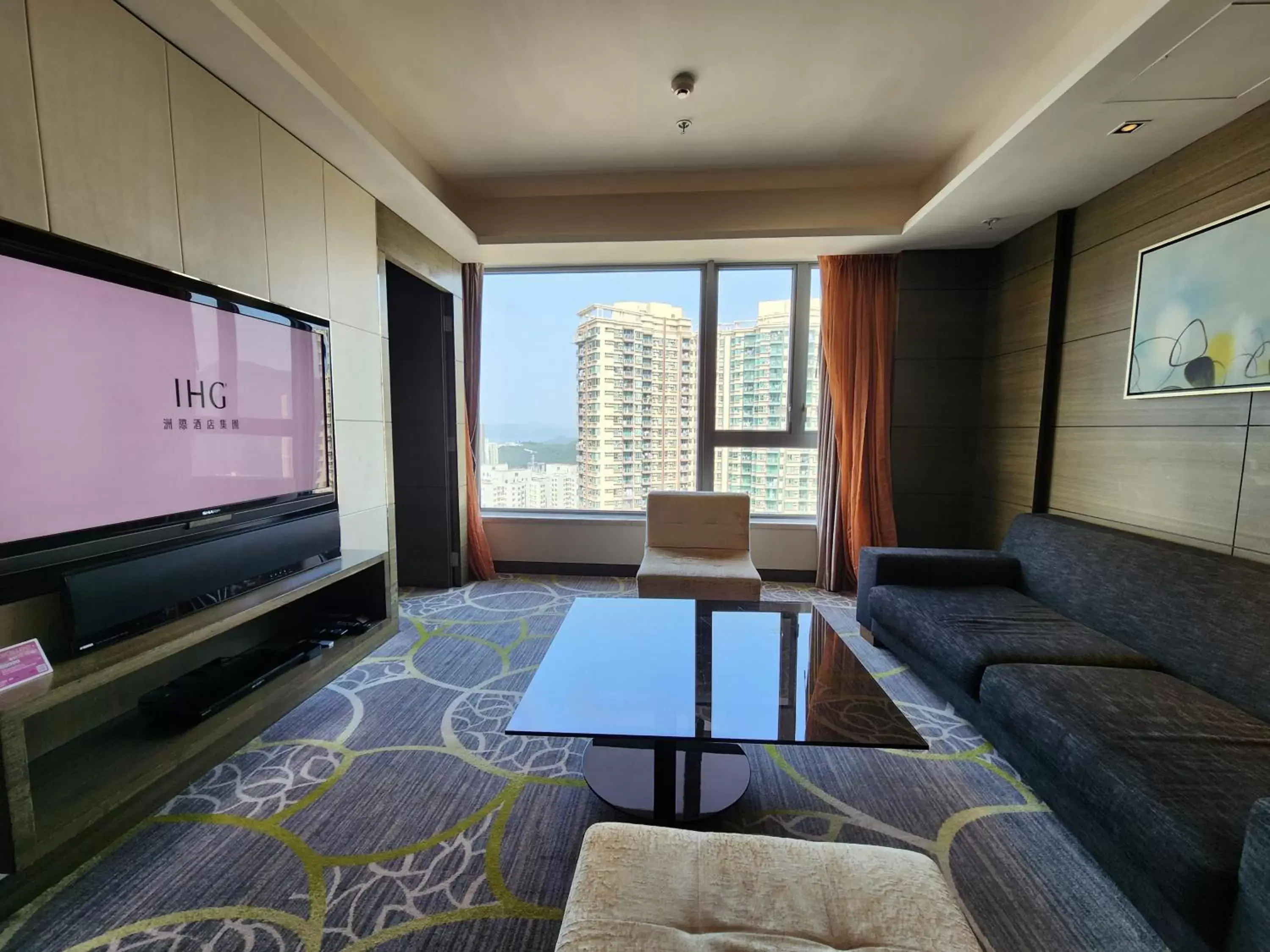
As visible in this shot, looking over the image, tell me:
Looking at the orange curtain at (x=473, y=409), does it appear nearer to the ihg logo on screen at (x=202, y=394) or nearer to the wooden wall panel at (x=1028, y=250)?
the ihg logo on screen at (x=202, y=394)

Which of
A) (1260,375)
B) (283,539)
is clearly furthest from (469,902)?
(1260,375)

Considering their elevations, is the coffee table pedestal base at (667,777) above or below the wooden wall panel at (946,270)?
below

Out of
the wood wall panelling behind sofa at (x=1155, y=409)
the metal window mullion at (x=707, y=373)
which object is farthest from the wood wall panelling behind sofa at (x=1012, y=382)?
the metal window mullion at (x=707, y=373)

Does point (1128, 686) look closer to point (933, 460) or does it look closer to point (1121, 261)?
point (1121, 261)

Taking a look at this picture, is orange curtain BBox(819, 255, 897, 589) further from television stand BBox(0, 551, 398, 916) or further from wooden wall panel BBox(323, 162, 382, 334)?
television stand BBox(0, 551, 398, 916)

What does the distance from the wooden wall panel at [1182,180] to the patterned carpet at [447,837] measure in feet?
7.54

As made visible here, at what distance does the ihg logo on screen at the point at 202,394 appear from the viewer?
165cm

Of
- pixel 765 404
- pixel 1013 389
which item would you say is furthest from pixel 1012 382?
pixel 765 404

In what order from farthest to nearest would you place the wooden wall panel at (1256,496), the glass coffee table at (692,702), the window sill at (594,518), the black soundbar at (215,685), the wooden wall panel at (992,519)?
the window sill at (594,518), the wooden wall panel at (992,519), the wooden wall panel at (1256,496), the black soundbar at (215,685), the glass coffee table at (692,702)

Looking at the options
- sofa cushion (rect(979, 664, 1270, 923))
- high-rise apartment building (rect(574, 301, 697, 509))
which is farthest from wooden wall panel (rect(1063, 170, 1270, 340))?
high-rise apartment building (rect(574, 301, 697, 509))

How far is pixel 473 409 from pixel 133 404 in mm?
2406

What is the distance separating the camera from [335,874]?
4.39ft

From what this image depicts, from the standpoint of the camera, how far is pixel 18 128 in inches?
49.6

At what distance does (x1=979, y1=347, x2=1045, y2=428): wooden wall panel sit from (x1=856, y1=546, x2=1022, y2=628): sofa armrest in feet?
2.86
